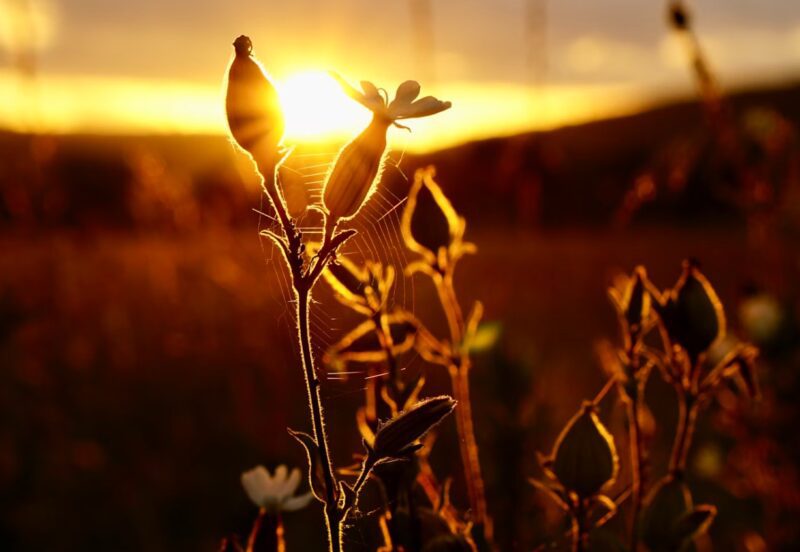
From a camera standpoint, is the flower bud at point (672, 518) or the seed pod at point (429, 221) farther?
the seed pod at point (429, 221)

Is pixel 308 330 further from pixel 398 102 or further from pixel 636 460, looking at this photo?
pixel 636 460

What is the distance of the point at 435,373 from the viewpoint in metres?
3.76

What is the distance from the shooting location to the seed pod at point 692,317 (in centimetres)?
89

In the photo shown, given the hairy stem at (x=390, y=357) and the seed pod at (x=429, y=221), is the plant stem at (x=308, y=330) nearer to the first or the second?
the hairy stem at (x=390, y=357)

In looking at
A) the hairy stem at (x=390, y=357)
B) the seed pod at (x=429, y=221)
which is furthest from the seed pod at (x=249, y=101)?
the seed pod at (x=429, y=221)

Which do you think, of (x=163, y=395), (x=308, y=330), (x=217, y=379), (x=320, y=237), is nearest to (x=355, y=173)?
(x=308, y=330)

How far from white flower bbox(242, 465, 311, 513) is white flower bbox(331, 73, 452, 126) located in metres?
0.37

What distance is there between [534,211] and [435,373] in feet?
6.03

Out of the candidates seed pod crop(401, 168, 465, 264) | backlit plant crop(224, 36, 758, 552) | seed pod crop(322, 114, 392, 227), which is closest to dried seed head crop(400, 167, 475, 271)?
seed pod crop(401, 168, 465, 264)

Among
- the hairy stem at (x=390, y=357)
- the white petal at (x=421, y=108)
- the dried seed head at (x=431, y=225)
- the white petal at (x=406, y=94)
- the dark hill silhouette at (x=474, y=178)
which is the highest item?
the dark hill silhouette at (x=474, y=178)

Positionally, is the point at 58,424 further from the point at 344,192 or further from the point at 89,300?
the point at 344,192

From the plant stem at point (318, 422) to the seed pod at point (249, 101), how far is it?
0.16 meters

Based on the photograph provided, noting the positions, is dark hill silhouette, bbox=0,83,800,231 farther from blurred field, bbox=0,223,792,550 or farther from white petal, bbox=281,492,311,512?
white petal, bbox=281,492,311,512

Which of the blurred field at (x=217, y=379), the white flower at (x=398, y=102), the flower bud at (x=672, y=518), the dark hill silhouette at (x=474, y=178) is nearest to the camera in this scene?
the white flower at (x=398, y=102)
